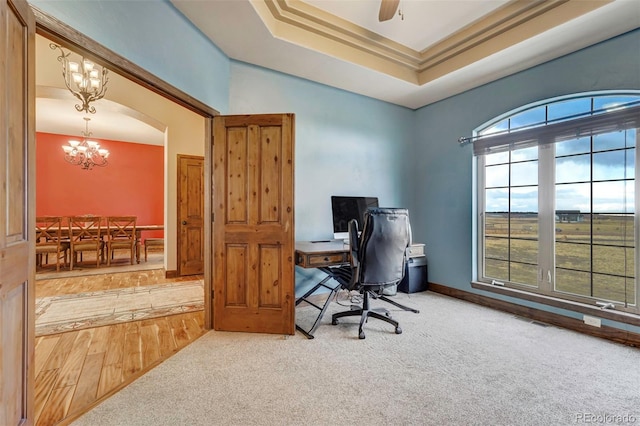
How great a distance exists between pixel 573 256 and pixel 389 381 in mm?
2417

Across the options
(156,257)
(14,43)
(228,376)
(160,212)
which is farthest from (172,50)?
(160,212)

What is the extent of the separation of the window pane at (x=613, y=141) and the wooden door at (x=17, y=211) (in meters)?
4.19

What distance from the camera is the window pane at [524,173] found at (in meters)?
3.22

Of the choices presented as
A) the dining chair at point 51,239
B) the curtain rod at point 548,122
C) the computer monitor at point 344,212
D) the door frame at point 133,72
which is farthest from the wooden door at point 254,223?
the dining chair at point 51,239

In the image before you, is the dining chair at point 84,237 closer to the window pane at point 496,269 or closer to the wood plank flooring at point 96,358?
the wood plank flooring at point 96,358

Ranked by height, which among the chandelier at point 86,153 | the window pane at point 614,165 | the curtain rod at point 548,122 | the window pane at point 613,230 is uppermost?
the chandelier at point 86,153

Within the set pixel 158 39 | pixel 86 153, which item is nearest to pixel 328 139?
pixel 158 39

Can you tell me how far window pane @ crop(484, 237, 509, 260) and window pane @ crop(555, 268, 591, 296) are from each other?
1.80 ft

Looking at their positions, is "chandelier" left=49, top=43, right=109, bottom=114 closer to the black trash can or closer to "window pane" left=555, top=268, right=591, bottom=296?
the black trash can

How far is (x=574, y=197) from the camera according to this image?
114 inches

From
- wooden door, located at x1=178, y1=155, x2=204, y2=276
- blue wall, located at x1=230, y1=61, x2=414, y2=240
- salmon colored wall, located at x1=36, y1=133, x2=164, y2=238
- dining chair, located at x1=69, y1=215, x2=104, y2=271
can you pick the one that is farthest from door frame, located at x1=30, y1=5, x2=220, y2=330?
salmon colored wall, located at x1=36, y1=133, x2=164, y2=238

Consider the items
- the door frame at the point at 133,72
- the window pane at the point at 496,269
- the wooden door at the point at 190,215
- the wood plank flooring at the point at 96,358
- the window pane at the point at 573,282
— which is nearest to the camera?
the door frame at the point at 133,72

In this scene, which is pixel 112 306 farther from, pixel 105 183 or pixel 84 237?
pixel 105 183

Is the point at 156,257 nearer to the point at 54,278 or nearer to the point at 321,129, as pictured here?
the point at 54,278
